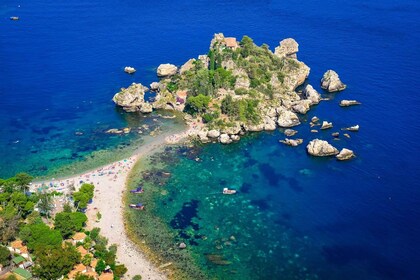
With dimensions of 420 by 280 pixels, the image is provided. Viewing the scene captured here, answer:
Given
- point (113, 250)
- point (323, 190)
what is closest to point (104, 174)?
point (113, 250)

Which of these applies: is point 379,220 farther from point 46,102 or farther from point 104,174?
Result: point 46,102

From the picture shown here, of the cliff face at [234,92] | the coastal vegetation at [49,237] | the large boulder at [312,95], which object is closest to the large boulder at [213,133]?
the cliff face at [234,92]

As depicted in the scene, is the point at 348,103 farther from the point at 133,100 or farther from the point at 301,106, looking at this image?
the point at 133,100

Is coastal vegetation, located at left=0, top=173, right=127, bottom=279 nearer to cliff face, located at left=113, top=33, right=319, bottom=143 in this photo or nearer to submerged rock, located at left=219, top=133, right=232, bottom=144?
submerged rock, located at left=219, top=133, right=232, bottom=144

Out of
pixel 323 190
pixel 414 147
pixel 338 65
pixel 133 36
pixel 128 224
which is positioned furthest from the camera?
pixel 133 36

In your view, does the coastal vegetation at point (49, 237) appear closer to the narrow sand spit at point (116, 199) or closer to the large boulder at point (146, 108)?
the narrow sand spit at point (116, 199)

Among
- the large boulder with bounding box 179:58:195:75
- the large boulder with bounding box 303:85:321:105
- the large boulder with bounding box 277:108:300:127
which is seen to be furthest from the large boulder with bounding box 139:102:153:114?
the large boulder with bounding box 303:85:321:105

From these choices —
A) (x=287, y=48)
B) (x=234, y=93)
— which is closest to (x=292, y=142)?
(x=234, y=93)
